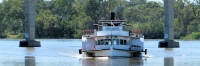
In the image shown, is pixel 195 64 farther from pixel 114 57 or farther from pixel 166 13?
pixel 166 13

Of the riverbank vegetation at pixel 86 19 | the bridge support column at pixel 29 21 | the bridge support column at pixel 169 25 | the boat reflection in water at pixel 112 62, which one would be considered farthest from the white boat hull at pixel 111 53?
the riverbank vegetation at pixel 86 19

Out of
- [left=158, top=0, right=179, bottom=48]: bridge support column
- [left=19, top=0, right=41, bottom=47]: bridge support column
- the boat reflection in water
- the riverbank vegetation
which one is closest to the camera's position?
the boat reflection in water

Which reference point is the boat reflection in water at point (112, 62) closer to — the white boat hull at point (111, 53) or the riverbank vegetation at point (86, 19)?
the white boat hull at point (111, 53)

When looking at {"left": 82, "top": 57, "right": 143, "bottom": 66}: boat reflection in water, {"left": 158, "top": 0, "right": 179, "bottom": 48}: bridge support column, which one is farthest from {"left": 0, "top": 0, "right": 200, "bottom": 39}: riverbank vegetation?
{"left": 82, "top": 57, "right": 143, "bottom": 66}: boat reflection in water

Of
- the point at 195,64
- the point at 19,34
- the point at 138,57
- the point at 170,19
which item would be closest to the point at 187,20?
the point at 19,34

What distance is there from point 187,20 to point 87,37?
363ft

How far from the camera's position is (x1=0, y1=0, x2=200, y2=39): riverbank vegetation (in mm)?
176875

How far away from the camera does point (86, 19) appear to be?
176875 mm

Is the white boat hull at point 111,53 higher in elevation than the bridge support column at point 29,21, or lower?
lower

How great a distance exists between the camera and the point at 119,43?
73.2 metres

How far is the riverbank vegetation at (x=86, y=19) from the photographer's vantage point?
177 m

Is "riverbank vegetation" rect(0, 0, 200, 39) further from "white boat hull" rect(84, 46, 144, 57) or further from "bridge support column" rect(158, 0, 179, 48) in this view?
"white boat hull" rect(84, 46, 144, 57)

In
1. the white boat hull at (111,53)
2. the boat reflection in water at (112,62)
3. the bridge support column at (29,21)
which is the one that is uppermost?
the bridge support column at (29,21)

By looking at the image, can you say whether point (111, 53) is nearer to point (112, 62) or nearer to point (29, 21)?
point (112, 62)
